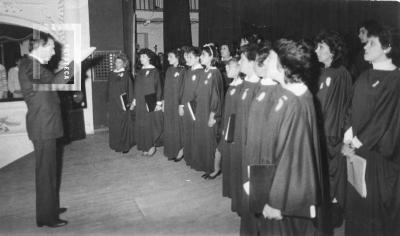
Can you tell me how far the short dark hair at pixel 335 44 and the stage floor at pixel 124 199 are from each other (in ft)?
6.02

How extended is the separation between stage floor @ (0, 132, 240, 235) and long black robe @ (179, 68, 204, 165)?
0.29 m

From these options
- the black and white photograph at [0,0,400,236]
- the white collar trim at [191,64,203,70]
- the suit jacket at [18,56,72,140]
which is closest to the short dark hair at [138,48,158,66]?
the black and white photograph at [0,0,400,236]

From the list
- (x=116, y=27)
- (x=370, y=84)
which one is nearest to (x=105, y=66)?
(x=116, y=27)

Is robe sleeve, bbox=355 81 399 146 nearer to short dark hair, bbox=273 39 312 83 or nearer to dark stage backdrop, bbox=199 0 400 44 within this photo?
short dark hair, bbox=273 39 312 83

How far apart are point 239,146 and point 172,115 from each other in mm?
2475

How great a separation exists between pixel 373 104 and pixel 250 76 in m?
1.09

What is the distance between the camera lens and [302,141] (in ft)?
6.75

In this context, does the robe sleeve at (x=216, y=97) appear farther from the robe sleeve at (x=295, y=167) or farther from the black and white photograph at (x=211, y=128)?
the robe sleeve at (x=295, y=167)

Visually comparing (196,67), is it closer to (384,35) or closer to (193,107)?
(193,107)

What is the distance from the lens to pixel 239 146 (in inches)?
139

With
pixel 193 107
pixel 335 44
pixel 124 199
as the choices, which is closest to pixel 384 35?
pixel 335 44

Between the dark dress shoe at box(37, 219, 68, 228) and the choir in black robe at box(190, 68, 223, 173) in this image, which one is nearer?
the dark dress shoe at box(37, 219, 68, 228)

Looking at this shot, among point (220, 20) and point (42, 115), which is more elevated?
point (220, 20)

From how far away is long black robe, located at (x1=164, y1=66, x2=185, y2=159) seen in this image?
18.8 ft
